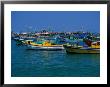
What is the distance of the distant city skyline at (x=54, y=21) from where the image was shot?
213cm

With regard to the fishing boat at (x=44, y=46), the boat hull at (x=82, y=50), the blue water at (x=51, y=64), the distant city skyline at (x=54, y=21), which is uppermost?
the distant city skyline at (x=54, y=21)

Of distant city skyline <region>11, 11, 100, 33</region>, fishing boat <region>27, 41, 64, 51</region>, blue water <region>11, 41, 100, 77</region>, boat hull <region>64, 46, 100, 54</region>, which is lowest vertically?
blue water <region>11, 41, 100, 77</region>

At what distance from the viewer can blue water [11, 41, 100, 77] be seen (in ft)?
6.99

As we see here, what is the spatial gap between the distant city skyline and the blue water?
10cm

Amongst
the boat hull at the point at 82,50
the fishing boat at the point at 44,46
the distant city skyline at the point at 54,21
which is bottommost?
the boat hull at the point at 82,50

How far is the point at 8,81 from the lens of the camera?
2131 millimetres

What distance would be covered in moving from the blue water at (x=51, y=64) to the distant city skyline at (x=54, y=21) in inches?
4.1

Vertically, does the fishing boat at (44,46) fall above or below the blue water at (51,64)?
above

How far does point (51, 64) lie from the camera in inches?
84.0

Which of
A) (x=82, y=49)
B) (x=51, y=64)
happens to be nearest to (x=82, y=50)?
(x=82, y=49)

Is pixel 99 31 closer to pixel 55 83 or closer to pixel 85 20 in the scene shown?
pixel 85 20

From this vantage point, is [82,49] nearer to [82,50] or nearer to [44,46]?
[82,50]

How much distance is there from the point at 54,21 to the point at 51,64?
21 cm

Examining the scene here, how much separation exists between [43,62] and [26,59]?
82mm
